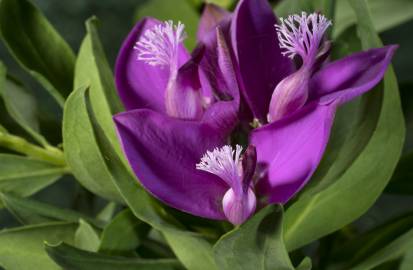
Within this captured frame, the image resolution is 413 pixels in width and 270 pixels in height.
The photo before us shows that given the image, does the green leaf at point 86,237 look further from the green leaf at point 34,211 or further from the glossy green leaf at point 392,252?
the glossy green leaf at point 392,252

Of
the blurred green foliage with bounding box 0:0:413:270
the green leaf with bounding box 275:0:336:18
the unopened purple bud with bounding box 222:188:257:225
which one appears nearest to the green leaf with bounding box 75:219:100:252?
the blurred green foliage with bounding box 0:0:413:270

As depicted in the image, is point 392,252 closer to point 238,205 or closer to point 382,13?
point 238,205

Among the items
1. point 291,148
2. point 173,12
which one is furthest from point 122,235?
point 173,12

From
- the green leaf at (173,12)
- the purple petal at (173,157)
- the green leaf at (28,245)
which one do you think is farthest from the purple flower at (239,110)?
the green leaf at (173,12)

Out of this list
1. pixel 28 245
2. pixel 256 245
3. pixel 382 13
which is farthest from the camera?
pixel 382 13

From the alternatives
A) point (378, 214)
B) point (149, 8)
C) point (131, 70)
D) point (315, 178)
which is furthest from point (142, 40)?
point (378, 214)

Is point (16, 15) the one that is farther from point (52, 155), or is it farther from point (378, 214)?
point (378, 214)

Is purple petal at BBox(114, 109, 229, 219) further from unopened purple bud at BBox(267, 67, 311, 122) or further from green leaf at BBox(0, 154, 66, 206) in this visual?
green leaf at BBox(0, 154, 66, 206)
